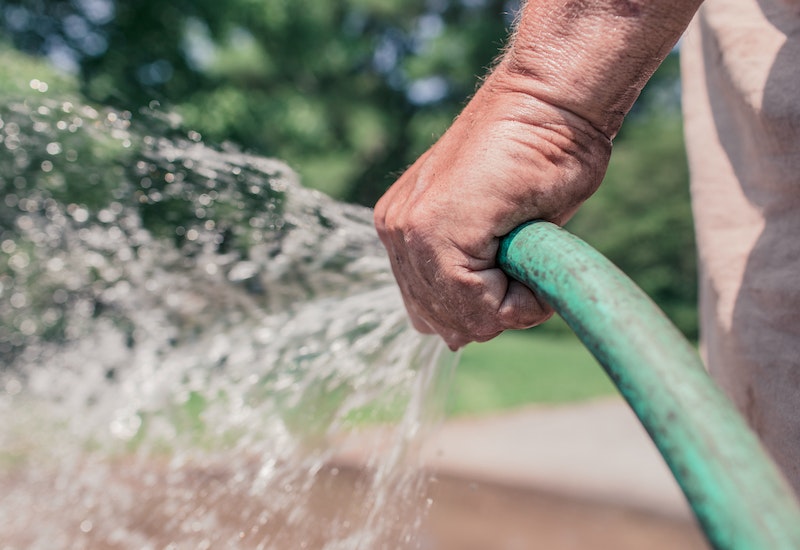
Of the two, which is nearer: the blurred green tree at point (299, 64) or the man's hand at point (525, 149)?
the man's hand at point (525, 149)

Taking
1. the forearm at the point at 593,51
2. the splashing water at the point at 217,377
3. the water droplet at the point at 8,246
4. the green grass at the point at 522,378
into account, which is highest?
the forearm at the point at 593,51

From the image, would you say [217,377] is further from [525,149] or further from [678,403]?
[678,403]

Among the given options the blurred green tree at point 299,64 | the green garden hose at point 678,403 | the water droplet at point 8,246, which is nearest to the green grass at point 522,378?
the blurred green tree at point 299,64

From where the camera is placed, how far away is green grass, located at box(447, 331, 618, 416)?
28.3 feet

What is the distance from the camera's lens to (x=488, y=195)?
1.10 metres

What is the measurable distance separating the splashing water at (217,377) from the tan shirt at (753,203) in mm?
554

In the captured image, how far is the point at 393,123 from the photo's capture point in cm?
1477

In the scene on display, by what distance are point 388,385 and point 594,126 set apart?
932 millimetres

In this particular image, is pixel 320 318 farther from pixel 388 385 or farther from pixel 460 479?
pixel 460 479

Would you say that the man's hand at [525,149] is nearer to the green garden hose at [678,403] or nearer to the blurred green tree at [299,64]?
the green garden hose at [678,403]

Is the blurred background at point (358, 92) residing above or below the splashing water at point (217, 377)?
below

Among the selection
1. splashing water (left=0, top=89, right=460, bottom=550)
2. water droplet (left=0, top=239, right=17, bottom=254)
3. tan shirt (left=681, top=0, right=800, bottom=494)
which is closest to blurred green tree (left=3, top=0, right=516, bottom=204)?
water droplet (left=0, top=239, right=17, bottom=254)

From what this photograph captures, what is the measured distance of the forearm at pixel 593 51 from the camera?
112cm

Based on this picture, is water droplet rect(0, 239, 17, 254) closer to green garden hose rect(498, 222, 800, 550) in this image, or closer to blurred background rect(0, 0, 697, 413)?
blurred background rect(0, 0, 697, 413)
